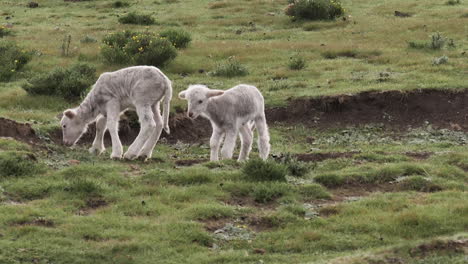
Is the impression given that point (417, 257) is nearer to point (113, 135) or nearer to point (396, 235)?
point (396, 235)

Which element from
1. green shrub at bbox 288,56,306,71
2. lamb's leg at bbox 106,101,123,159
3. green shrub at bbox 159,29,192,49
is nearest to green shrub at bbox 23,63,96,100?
lamb's leg at bbox 106,101,123,159

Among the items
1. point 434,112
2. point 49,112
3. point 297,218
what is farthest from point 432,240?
point 49,112

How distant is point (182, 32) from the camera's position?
27641 mm

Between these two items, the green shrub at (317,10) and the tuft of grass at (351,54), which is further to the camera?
the green shrub at (317,10)

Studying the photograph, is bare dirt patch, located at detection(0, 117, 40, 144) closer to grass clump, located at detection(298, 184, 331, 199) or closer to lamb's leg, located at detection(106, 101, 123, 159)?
lamb's leg, located at detection(106, 101, 123, 159)

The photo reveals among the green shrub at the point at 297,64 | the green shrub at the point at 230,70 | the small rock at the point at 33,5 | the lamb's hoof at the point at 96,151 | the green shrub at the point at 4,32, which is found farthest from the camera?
the small rock at the point at 33,5

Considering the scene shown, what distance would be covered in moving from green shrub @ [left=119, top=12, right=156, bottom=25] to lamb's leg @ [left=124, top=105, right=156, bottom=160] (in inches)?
722

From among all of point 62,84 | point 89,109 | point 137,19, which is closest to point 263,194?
point 89,109

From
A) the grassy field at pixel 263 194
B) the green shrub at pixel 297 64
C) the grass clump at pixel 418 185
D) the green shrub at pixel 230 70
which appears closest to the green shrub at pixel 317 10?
the green shrub at pixel 297 64

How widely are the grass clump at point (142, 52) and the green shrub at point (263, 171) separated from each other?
11642 millimetres

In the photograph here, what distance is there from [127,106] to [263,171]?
3.54m

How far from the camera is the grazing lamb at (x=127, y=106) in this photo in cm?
1471

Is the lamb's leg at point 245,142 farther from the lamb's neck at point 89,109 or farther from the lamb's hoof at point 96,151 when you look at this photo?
the lamb's neck at point 89,109

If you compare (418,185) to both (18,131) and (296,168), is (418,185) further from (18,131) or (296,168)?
(18,131)
